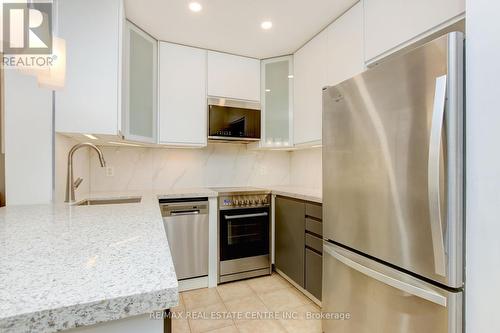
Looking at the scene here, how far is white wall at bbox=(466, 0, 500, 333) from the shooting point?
820mm

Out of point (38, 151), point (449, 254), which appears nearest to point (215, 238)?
point (38, 151)

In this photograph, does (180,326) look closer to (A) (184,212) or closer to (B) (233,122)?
(A) (184,212)

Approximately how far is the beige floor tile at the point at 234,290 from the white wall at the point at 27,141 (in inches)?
61.8

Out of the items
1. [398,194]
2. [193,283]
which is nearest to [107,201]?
[193,283]

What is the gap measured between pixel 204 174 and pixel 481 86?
7.97 feet

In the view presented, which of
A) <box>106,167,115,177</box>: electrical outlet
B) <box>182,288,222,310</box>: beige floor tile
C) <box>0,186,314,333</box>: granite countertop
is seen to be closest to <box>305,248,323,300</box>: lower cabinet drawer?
<box>182,288,222,310</box>: beige floor tile

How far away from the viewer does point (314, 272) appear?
192cm

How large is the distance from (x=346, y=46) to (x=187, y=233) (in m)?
2.08

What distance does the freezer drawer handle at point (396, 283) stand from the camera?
940 millimetres

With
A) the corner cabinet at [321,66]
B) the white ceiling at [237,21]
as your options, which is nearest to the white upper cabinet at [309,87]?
the corner cabinet at [321,66]

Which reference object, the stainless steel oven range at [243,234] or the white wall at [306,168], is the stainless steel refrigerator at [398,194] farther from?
the white wall at [306,168]

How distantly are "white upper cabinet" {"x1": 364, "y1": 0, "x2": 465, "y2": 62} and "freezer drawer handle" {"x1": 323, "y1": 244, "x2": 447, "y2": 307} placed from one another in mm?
1247

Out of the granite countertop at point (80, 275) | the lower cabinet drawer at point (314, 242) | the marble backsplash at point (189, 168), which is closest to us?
the granite countertop at point (80, 275)

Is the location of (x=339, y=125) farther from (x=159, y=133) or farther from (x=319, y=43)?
(x=159, y=133)
